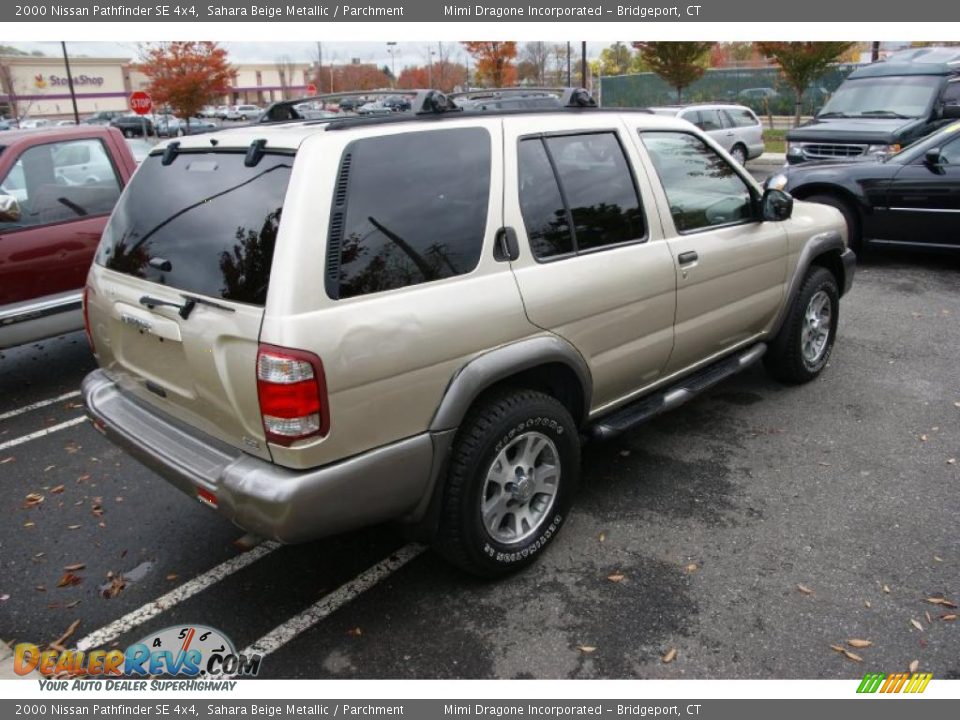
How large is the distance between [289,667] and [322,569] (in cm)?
68

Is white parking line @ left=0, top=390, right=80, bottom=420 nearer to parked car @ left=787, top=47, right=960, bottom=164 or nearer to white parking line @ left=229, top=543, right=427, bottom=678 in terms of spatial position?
white parking line @ left=229, top=543, right=427, bottom=678

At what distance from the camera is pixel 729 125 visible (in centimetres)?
1748

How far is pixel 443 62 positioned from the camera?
183 feet

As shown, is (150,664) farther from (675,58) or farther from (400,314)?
(675,58)

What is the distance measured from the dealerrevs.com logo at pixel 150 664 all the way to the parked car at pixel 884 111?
11981 millimetres

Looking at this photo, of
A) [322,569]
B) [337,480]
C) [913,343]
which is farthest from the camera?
[913,343]

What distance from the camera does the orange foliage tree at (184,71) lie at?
34.6 metres

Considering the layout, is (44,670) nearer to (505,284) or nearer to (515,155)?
(505,284)

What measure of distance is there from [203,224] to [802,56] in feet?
74.9

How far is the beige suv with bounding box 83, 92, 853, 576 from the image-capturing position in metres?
2.61

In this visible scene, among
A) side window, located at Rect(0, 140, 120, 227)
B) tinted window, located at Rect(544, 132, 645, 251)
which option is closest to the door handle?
tinted window, located at Rect(544, 132, 645, 251)

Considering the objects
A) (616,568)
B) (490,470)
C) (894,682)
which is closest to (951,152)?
(616,568)

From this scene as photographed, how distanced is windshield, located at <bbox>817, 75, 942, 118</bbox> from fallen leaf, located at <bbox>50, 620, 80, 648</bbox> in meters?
13.6

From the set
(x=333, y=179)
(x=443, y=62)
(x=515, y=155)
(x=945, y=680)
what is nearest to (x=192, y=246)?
(x=333, y=179)
